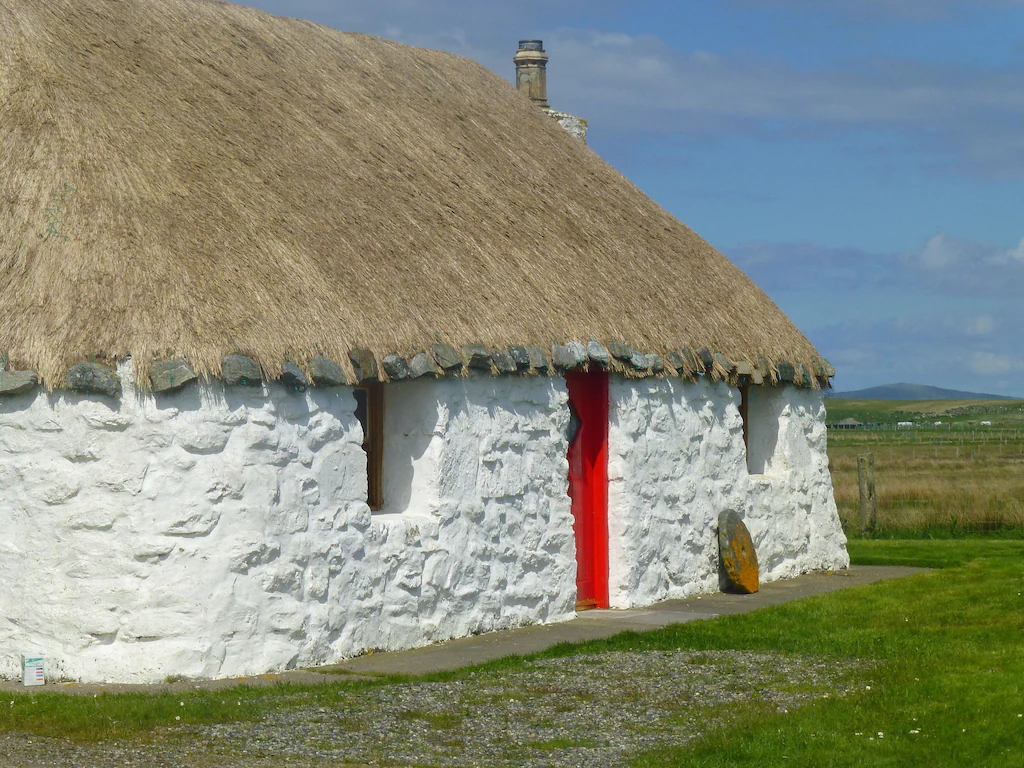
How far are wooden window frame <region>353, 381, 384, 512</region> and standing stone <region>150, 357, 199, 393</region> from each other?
234 cm

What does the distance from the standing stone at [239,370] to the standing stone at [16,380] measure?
3.94 feet

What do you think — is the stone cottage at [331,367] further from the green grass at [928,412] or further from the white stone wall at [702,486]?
the green grass at [928,412]

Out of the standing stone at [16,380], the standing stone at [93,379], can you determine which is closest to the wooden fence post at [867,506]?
the standing stone at [93,379]

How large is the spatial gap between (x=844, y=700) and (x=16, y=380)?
217 inches

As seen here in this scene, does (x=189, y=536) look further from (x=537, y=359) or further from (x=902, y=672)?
(x=902, y=672)

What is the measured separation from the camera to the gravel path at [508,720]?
277 inches

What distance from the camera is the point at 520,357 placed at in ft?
37.8

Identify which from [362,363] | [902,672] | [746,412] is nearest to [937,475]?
[746,412]

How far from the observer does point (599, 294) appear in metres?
13.3

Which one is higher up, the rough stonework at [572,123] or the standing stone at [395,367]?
the rough stonework at [572,123]

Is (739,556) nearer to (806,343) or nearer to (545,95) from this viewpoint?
(806,343)

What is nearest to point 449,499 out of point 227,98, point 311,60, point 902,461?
point 227,98

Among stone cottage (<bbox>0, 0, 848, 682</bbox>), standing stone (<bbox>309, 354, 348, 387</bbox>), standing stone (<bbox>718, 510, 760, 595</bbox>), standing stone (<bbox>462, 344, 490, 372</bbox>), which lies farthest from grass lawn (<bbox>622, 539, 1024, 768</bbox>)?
standing stone (<bbox>309, 354, 348, 387</bbox>)

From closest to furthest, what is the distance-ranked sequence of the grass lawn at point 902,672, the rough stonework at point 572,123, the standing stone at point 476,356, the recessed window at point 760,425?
the grass lawn at point 902,672
the standing stone at point 476,356
the recessed window at point 760,425
the rough stonework at point 572,123
